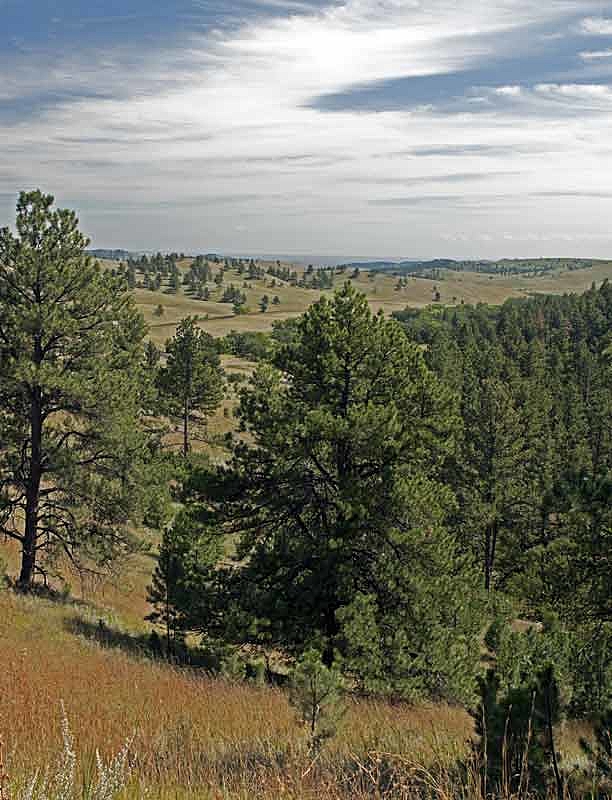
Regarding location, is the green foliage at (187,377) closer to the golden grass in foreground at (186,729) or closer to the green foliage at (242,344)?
the golden grass in foreground at (186,729)

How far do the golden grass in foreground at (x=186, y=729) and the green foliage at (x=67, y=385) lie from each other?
4.83 m

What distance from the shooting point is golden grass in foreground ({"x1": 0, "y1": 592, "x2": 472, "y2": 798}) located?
199 inches

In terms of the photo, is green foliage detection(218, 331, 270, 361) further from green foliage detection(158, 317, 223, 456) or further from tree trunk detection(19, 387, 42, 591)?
tree trunk detection(19, 387, 42, 591)

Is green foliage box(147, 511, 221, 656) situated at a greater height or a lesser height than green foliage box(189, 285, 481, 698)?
lesser

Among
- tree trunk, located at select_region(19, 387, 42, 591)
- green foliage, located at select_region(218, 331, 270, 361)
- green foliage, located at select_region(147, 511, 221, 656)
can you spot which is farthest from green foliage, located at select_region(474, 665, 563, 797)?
green foliage, located at select_region(218, 331, 270, 361)

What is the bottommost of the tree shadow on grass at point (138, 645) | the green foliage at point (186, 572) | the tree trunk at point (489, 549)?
the tree trunk at point (489, 549)

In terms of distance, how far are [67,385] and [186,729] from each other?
10698 mm

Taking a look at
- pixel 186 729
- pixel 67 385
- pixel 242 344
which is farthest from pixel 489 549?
pixel 242 344

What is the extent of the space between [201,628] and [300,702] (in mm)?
8686

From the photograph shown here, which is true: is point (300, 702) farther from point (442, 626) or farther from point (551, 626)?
point (551, 626)

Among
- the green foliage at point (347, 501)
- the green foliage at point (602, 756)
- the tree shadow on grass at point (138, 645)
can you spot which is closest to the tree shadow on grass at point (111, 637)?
the tree shadow on grass at point (138, 645)

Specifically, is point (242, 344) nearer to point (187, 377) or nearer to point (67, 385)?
point (187, 377)

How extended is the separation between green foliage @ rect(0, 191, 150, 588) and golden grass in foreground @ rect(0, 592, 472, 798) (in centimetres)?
483

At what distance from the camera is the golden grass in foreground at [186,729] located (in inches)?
199
